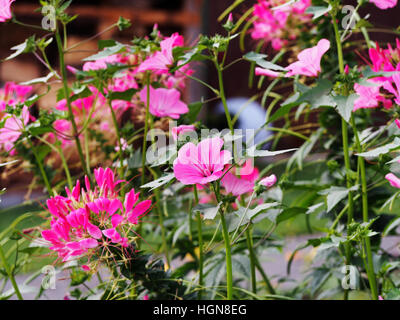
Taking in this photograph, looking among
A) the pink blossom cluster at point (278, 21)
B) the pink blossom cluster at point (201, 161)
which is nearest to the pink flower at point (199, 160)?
the pink blossom cluster at point (201, 161)

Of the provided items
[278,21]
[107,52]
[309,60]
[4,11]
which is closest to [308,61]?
[309,60]

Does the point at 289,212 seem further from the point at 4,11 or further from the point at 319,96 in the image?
the point at 4,11

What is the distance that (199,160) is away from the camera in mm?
526

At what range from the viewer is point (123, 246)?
575 millimetres

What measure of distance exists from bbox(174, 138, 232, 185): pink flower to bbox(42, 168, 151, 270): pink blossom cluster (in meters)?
0.06

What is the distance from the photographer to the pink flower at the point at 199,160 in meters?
0.52

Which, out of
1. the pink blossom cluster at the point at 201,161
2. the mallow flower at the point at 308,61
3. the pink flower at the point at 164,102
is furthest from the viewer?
the pink flower at the point at 164,102

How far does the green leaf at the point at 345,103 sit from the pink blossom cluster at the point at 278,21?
20.3 inches

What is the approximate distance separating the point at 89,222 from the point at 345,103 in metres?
0.30

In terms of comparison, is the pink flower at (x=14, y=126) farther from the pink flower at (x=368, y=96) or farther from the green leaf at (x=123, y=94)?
the pink flower at (x=368, y=96)

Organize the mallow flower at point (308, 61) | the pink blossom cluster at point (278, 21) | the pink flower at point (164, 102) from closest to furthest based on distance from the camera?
the mallow flower at point (308, 61)
the pink flower at point (164, 102)
the pink blossom cluster at point (278, 21)

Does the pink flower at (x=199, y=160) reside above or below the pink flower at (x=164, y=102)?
below

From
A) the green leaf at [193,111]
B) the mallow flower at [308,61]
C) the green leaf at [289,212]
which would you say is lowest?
the green leaf at [289,212]
